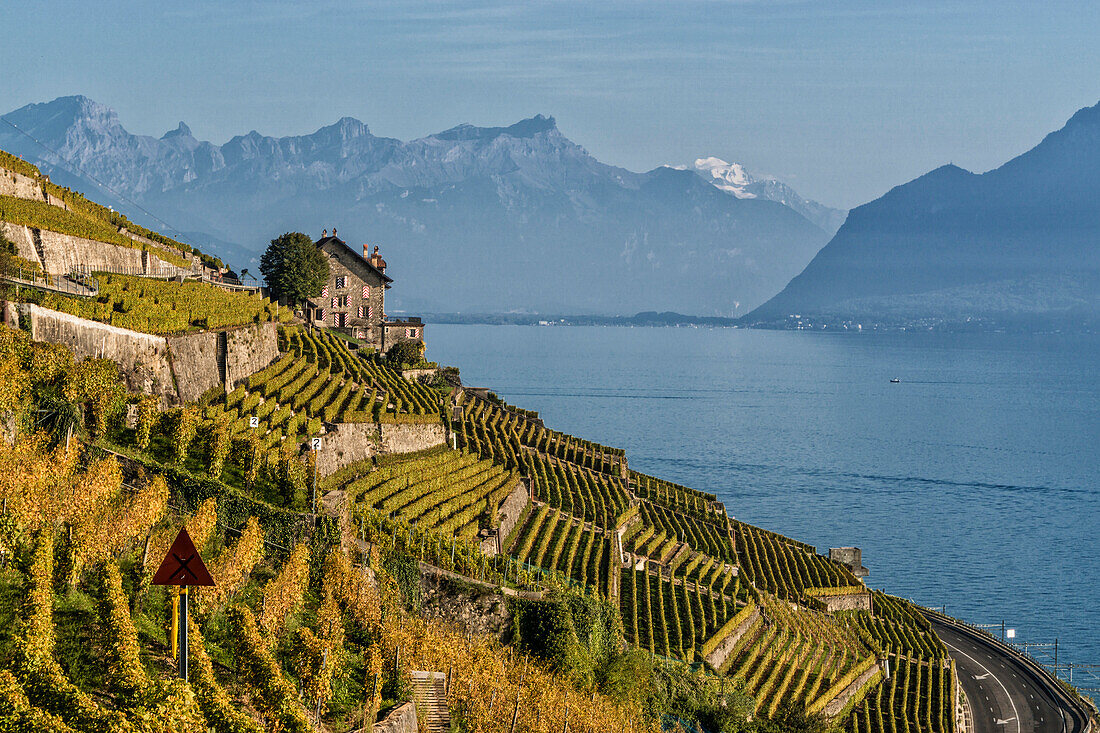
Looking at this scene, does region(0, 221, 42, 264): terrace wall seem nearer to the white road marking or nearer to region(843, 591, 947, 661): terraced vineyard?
region(843, 591, 947, 661): terraced vineyard

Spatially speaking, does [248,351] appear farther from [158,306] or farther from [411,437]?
[411,437]

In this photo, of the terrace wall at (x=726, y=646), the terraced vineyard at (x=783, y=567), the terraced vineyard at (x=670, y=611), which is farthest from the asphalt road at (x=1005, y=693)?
the terraced vineyard at (x=670, y=611)

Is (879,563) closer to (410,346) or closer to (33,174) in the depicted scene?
(410,346)

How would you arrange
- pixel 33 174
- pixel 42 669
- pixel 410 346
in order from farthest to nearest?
pixel 410 346 < pixel 33 174 < pixel 42 669

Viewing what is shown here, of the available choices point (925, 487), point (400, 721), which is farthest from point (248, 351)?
point (925, 487)

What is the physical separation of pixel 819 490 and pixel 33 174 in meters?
90.0

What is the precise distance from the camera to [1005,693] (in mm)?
69438

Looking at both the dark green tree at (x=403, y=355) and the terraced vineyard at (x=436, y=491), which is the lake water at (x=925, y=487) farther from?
the terraced vineyard at (x=436, y=491)

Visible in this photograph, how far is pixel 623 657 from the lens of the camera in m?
46.0

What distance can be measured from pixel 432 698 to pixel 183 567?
15.6 m

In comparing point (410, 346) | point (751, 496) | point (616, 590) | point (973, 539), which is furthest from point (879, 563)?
point (616, 590)

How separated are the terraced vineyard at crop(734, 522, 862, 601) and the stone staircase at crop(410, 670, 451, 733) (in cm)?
3968

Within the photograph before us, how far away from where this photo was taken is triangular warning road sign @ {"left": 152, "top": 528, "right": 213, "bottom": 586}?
20094 mm

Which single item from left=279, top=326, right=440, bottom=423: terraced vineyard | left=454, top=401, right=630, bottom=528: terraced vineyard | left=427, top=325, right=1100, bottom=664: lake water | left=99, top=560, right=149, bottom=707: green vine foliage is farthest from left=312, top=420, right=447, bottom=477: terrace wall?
left=427, top=325, right=1100, bottom=664: lake water
